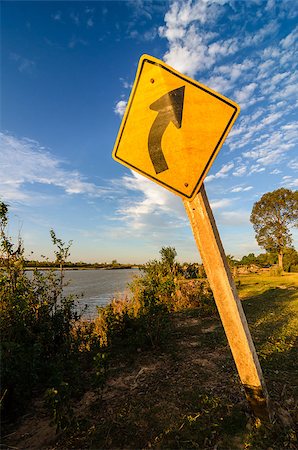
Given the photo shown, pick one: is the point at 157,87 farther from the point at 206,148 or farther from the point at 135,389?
the point at 135,389

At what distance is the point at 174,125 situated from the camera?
185 cm

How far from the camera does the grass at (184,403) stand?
7.95 feet

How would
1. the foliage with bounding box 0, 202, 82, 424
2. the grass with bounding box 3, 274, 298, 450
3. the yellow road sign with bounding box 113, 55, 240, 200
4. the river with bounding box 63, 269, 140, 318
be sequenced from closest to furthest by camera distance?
1. the yellow road sign with bounding box 113, 55, 240, 200
2. the grass with bounding box 3, 274, 298, 450
3. the foliage with bounding box 0, 202, 82, 424
4. the river with bounding box 63, 269, 140, 318

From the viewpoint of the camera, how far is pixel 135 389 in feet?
11.7

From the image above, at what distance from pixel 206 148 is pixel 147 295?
4.72 m

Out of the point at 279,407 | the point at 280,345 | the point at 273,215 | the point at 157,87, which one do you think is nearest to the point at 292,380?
the point at 279,407

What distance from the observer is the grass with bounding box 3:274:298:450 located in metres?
2.42

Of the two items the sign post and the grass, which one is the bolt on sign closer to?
the sign post

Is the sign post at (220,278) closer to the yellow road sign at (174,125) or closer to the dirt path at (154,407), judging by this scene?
the yellow road sign at (174,125)

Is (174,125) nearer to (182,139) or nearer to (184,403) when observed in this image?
(182,139)

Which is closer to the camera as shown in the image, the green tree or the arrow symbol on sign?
the arrow symbol on sign

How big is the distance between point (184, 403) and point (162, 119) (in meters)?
3.18

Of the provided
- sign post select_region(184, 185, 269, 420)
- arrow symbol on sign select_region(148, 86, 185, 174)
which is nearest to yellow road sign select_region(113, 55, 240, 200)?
arrow symbol on sign select_region(148, 86, 185, 174)

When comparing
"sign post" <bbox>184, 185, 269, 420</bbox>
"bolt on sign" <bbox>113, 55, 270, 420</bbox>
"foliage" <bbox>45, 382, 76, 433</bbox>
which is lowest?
"foliage" <bbox>45, 382, 76, 433</bbox>
